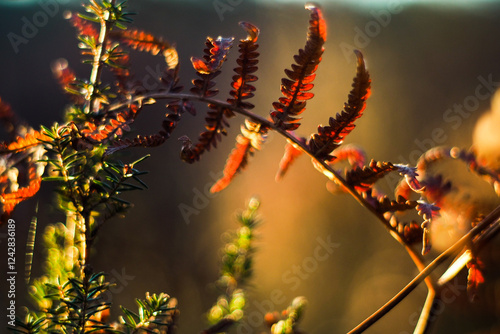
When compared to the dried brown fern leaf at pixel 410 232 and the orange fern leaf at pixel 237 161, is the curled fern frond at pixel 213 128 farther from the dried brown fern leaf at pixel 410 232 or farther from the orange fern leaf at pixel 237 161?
the dried brown fern leaf at pixel 410 232

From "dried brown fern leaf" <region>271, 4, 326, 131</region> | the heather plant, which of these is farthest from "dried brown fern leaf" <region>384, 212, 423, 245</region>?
"dried brown fern leaf" <region>271, 4, 326, 131</region>

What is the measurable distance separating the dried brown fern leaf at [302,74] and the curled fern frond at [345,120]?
2 cm

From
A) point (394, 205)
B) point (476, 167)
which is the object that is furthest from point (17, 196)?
point (476, 167)

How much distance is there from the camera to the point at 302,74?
0.86 feet

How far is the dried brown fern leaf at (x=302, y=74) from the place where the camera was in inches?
9.2

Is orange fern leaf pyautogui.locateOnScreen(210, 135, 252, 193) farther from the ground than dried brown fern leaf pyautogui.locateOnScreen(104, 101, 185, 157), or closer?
closer

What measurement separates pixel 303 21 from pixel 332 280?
3.72 feet

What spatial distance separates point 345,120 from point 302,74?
1.6 inches

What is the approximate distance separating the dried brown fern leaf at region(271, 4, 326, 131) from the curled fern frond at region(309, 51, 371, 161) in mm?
20

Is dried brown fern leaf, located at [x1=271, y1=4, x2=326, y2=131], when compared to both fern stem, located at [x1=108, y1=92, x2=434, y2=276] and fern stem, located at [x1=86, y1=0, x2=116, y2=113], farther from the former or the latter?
fern stem, located at [x1=86, y1=0, x2=116, y2=113]

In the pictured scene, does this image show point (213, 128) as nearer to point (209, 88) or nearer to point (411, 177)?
point (209, 88)

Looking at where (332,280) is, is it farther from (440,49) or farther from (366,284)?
(440,49)

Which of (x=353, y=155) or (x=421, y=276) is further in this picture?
(x=353, y=155)

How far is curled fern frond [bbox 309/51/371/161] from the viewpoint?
0.24 m
